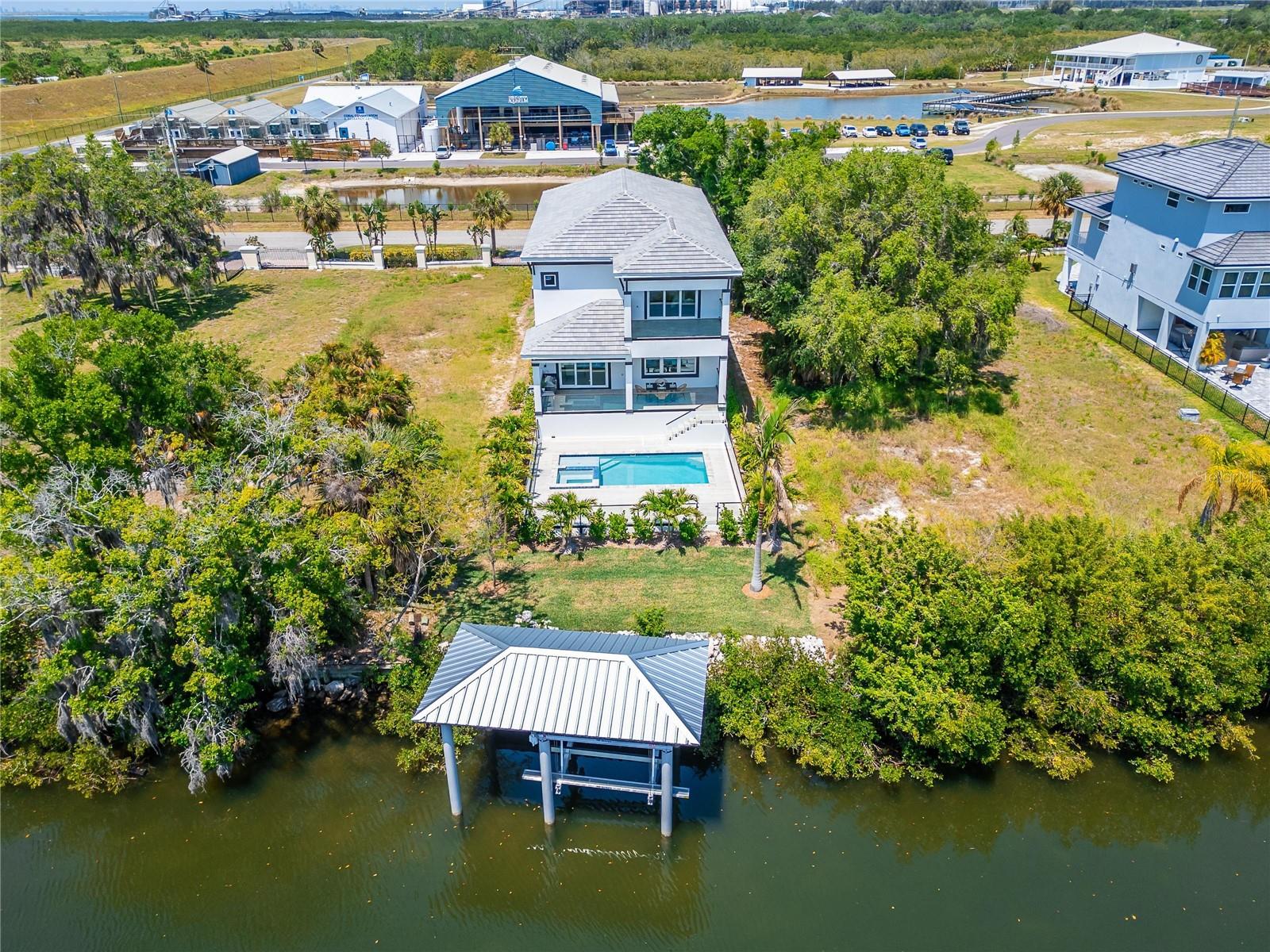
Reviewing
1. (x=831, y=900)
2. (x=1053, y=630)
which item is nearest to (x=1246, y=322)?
(x=1053, y=630)

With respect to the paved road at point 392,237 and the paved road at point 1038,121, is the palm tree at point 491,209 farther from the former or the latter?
the paved road at point 1038,121

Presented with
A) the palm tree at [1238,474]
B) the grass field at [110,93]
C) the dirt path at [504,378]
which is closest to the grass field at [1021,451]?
the palm tree at [1238,474]

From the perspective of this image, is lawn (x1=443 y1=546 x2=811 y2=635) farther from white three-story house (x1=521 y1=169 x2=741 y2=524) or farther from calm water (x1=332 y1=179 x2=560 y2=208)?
calm water (x1=332 y1=179 x2=560 y2=208)

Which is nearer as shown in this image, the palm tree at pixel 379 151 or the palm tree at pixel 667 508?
the palm tree at pixel 667 508

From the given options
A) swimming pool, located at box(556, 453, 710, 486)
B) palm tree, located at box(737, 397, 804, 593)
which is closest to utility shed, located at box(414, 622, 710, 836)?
palm tree, located at box(737, 397, 804, 593)

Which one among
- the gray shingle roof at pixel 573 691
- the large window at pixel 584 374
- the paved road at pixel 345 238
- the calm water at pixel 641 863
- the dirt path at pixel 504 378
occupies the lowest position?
the calm water at pixel 641 863

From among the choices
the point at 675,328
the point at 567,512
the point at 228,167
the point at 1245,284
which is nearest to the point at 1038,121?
the point at 1245,284
